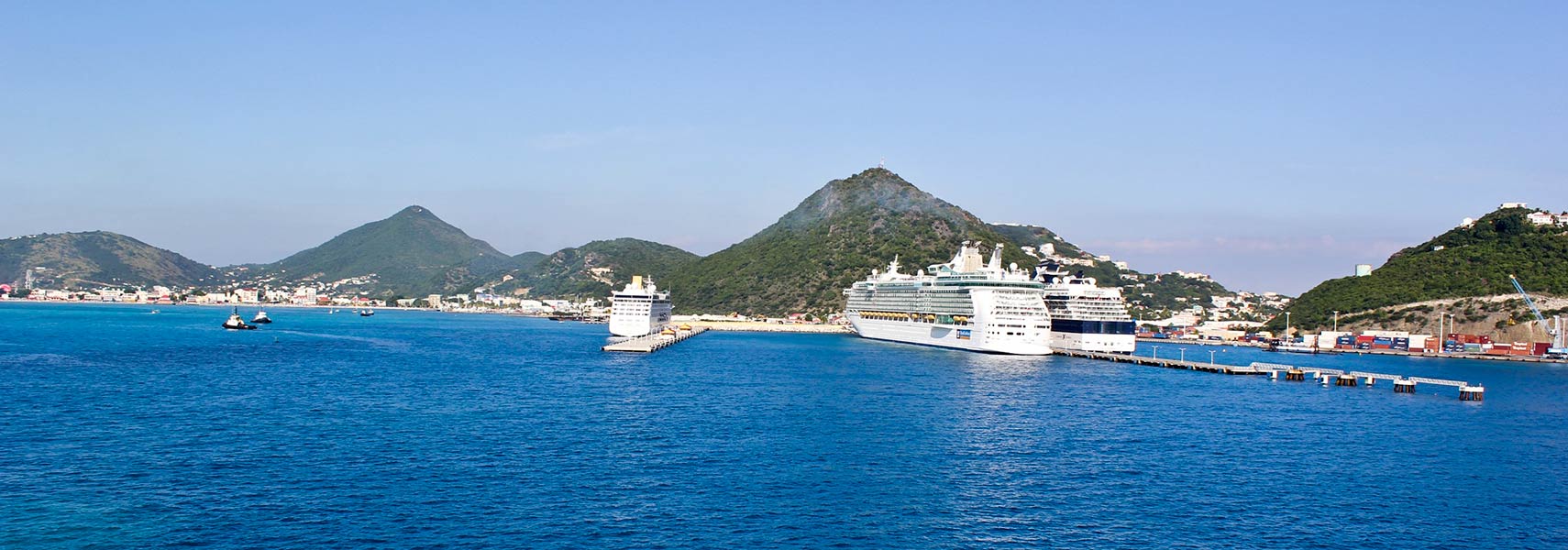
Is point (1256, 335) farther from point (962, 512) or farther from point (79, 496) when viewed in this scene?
point (79, 496)

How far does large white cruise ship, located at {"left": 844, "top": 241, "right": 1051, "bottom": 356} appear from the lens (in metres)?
97.8

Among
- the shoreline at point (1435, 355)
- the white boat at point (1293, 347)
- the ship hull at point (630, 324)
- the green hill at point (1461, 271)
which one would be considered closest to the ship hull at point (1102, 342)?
the shoreline at point (1435, 355)

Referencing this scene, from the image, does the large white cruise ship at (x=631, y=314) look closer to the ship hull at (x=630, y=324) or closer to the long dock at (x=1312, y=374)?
the ship hull at (x=630, y=324)

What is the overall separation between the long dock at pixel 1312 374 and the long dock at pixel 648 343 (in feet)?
130

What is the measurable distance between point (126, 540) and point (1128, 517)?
25.7 m

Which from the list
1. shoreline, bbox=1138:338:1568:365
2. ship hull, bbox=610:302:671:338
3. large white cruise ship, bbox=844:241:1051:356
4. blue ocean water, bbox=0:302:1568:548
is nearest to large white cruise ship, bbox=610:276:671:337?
ship hull, bbox=610:302:671:338

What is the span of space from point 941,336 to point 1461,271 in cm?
8649

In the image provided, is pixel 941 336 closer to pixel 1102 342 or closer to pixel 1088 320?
pixel 1088 320

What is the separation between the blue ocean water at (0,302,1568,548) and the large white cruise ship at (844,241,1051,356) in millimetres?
25775

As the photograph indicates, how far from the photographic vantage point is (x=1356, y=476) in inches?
1465

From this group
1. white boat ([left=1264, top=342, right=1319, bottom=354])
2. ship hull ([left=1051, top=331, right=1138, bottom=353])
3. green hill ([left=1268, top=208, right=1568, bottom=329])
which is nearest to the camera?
ship hull ([left=1051, top=331, right=1138, bottom=353])

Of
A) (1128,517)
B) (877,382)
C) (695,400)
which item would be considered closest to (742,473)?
(1128,517)

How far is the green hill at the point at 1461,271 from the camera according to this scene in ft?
460

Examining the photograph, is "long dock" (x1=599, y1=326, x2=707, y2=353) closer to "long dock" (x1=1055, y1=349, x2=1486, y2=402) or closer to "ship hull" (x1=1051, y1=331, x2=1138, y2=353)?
"long dock" (x1=1055, y1=349, x2=1486, y2=402)
